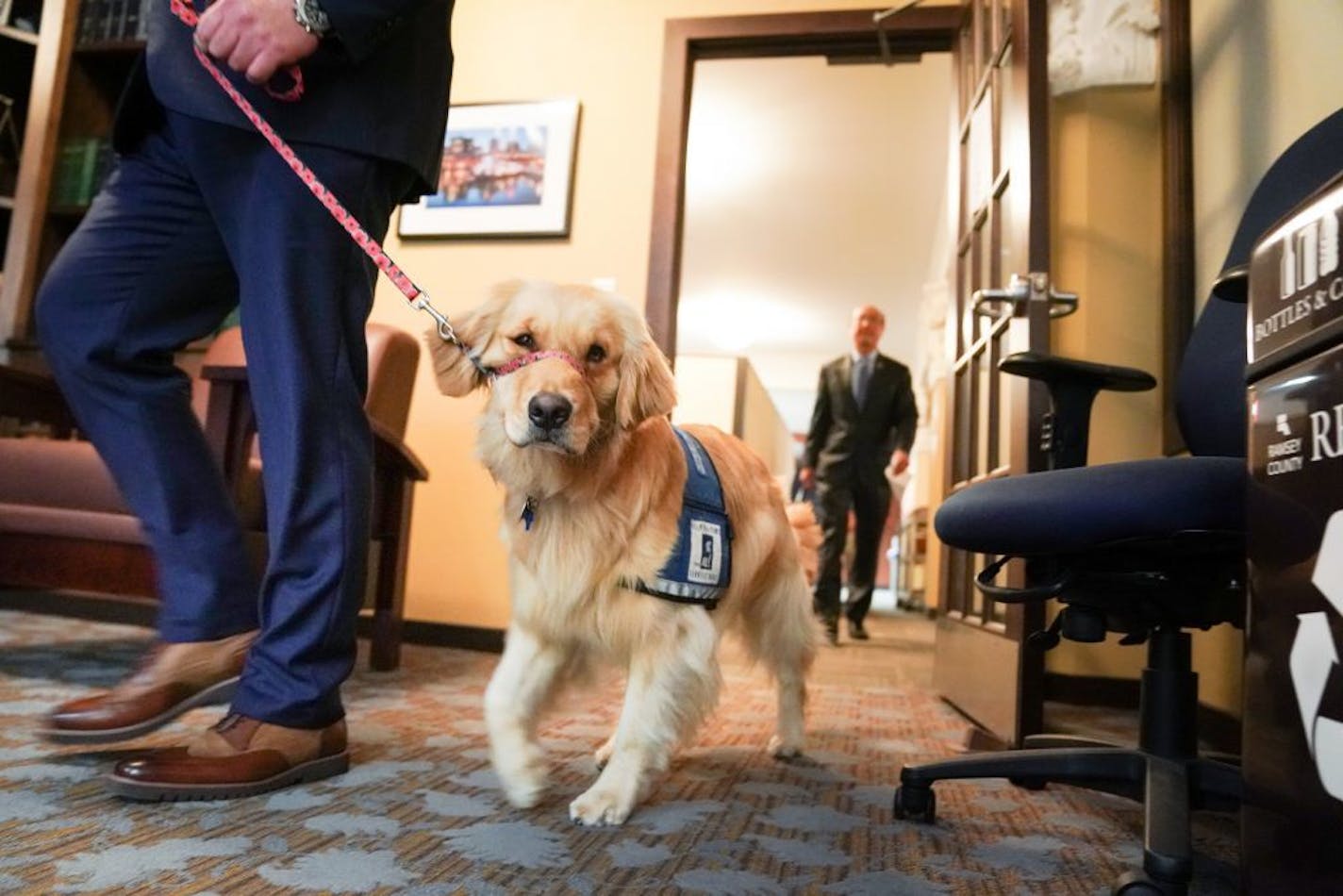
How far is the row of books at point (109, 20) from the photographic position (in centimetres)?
341

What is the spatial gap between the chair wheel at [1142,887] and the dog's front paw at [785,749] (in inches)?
→ 31.3

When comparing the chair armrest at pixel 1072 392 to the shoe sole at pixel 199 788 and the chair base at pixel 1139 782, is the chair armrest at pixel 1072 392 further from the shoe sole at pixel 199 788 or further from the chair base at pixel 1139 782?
the shoe sole at pixel 199 788

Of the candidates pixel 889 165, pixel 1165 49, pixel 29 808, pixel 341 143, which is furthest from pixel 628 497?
pixel 889 165

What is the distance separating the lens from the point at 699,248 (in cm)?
782

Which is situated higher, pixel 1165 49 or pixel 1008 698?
pixel 1165 49

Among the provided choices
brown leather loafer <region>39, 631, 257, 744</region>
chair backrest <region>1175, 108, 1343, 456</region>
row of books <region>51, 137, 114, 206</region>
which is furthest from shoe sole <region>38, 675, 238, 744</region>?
row of books <region>51, 137, 114, 206</region>

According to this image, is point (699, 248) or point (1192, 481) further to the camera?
point (699, 248)

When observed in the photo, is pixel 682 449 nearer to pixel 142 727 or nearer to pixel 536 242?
pixel 142 727

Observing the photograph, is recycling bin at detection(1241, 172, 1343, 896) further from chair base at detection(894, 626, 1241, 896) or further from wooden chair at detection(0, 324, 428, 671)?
wooden chair at detection(0, 324, 428, 671)

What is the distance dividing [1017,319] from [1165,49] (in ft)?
4.18

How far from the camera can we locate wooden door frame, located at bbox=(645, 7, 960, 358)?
9.96 ft

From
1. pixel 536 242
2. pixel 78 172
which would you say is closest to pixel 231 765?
pixel 536 242

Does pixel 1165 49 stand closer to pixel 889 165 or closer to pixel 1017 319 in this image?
pixel 1017 319

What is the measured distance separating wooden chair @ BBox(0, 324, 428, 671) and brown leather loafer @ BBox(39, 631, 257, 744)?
0.71m
